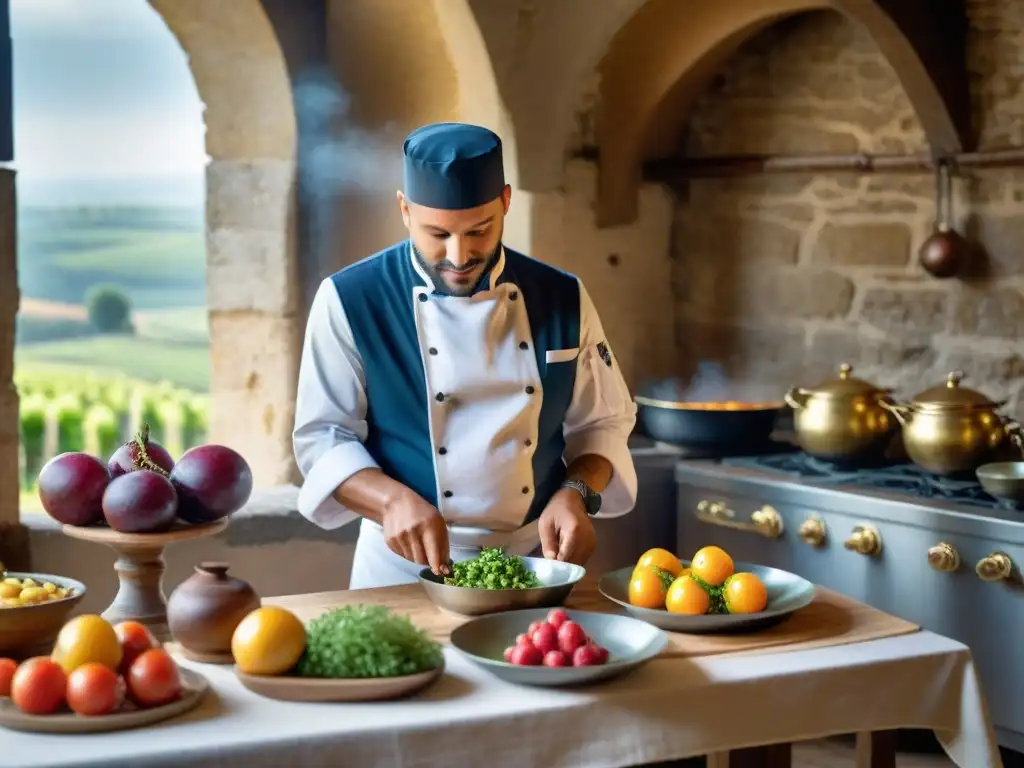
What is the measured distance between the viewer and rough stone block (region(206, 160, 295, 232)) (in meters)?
4.39

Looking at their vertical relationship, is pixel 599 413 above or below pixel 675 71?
below

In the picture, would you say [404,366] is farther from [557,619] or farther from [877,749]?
[877,749]

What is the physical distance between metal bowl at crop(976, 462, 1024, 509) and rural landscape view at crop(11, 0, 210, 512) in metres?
5.26

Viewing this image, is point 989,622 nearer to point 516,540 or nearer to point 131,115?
point 516,540

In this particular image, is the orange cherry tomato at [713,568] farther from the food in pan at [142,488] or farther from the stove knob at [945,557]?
the stove knob at [945,557]

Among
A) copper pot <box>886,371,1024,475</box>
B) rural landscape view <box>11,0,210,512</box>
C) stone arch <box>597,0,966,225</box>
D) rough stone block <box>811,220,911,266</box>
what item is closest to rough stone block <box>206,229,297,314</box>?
stone arch <box>597,0,966,225</box>

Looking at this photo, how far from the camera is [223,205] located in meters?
4.44

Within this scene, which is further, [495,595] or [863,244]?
[863,244]

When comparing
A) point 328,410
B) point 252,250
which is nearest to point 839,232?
point 252,250

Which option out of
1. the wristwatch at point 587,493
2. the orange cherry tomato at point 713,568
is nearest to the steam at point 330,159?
the wristwatch at point 587,493

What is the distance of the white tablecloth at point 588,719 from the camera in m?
1.80

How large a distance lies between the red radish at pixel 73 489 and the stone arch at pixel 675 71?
260 cm

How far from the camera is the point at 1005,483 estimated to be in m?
3.46

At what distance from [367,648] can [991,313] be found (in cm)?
282
